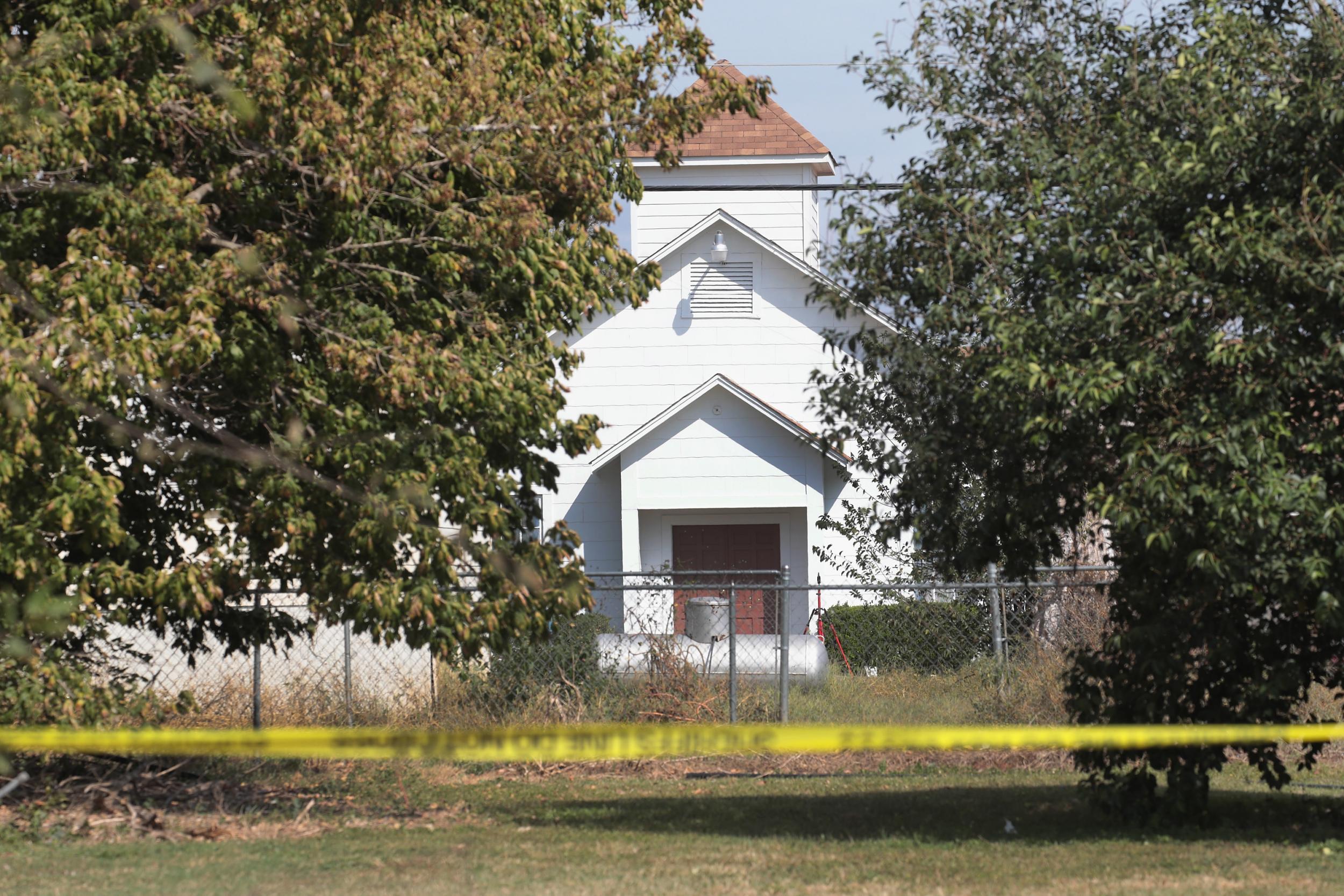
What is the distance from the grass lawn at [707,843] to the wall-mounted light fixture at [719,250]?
1201 cm

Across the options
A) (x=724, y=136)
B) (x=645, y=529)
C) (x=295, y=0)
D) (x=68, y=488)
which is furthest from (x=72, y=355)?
(x=724, y=136)

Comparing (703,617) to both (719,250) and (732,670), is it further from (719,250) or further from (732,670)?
(719,250)

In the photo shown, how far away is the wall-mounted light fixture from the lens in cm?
2116

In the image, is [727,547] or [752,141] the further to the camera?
[752,141]

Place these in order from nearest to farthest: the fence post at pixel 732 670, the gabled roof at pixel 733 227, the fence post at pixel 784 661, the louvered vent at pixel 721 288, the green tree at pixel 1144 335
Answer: the green tree at pixel 1144 335 < the fence post at pixel 732 670 < the fence post at pixel 784 661 < the gabled roof at pixel 733 227 < the louvered vent at pixel 721 288

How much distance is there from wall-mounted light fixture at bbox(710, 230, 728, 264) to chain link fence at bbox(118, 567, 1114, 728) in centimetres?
796

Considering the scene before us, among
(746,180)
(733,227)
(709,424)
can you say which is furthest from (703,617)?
(746,180)

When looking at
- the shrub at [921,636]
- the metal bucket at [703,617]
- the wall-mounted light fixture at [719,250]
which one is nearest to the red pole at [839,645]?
the shrub at [921,636]

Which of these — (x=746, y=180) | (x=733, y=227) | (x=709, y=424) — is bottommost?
(x=709, y=424)

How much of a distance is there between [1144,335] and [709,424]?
13231 mm

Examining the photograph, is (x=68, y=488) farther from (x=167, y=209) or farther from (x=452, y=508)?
(x=452, y=508)

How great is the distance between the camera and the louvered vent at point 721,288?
70.5 feet

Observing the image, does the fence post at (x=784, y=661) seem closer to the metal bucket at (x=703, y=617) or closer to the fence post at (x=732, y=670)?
the fence post at (x=732, y=670)

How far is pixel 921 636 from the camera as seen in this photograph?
586 inches
